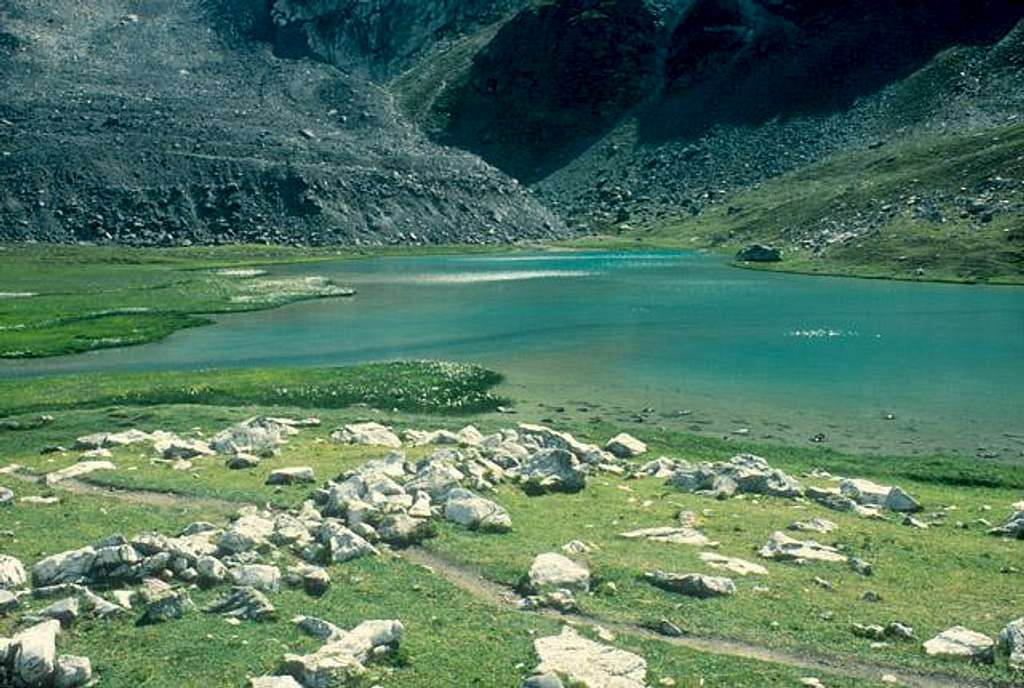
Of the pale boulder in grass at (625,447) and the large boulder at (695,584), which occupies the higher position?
the large boulder at (695,584)

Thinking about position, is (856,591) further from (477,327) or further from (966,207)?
(966,207)

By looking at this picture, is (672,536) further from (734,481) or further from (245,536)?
(245,536)

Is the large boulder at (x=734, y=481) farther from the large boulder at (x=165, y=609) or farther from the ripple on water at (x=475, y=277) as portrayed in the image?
the ripple on water at (x=475, y=277)

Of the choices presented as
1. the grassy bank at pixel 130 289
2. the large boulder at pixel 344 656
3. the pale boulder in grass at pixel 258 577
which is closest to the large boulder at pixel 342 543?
the pale boulder in grass at pixel 258 577

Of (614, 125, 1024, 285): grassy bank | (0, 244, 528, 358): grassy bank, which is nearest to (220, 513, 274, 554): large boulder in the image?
(0, 244, 528, 358): grassy bank

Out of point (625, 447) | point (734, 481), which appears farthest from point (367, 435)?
point (734, 481)

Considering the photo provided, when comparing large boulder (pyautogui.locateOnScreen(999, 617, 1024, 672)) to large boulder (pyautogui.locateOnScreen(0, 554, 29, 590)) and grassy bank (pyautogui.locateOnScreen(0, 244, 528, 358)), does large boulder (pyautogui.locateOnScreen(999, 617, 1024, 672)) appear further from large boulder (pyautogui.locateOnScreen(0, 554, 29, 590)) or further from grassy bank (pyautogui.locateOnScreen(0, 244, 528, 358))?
grassy bank (pyautogui.locateOnScreen(0, 244, 528, 358))
